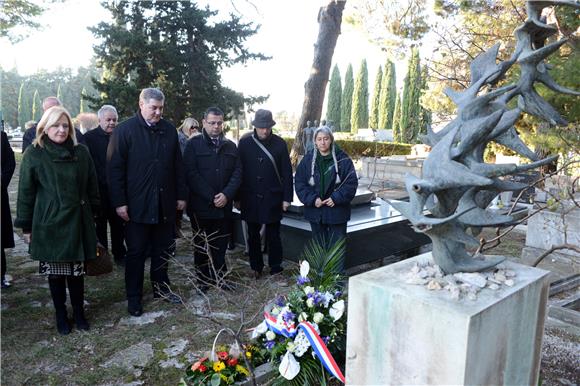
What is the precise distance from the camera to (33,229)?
10.6 feet

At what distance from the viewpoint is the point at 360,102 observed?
40.4m

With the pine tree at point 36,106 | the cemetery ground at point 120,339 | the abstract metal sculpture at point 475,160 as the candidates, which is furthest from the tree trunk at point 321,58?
the pine tree at point 36,106

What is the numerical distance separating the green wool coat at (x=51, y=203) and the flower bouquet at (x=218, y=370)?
4.45 feet

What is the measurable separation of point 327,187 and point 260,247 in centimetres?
106

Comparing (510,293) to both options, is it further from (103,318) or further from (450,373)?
(103,318)

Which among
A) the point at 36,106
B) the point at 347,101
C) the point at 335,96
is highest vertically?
the point at 335,96

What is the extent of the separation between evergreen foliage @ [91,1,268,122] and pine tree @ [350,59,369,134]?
95.0 feet

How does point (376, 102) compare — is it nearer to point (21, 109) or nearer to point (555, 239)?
point (555, 239)

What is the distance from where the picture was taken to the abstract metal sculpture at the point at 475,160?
1.90 meters

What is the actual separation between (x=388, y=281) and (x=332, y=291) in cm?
81

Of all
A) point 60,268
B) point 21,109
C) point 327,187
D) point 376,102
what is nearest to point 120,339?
point 60,268

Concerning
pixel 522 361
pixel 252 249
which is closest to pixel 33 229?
pixel 252 249

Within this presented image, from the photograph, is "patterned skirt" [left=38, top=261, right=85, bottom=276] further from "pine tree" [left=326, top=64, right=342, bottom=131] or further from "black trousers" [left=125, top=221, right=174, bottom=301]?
"pine tree" [left=326, top=64, right=342, bottom=131]

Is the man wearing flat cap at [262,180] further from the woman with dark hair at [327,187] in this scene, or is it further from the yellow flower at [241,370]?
the yellow flower at [241,370]
